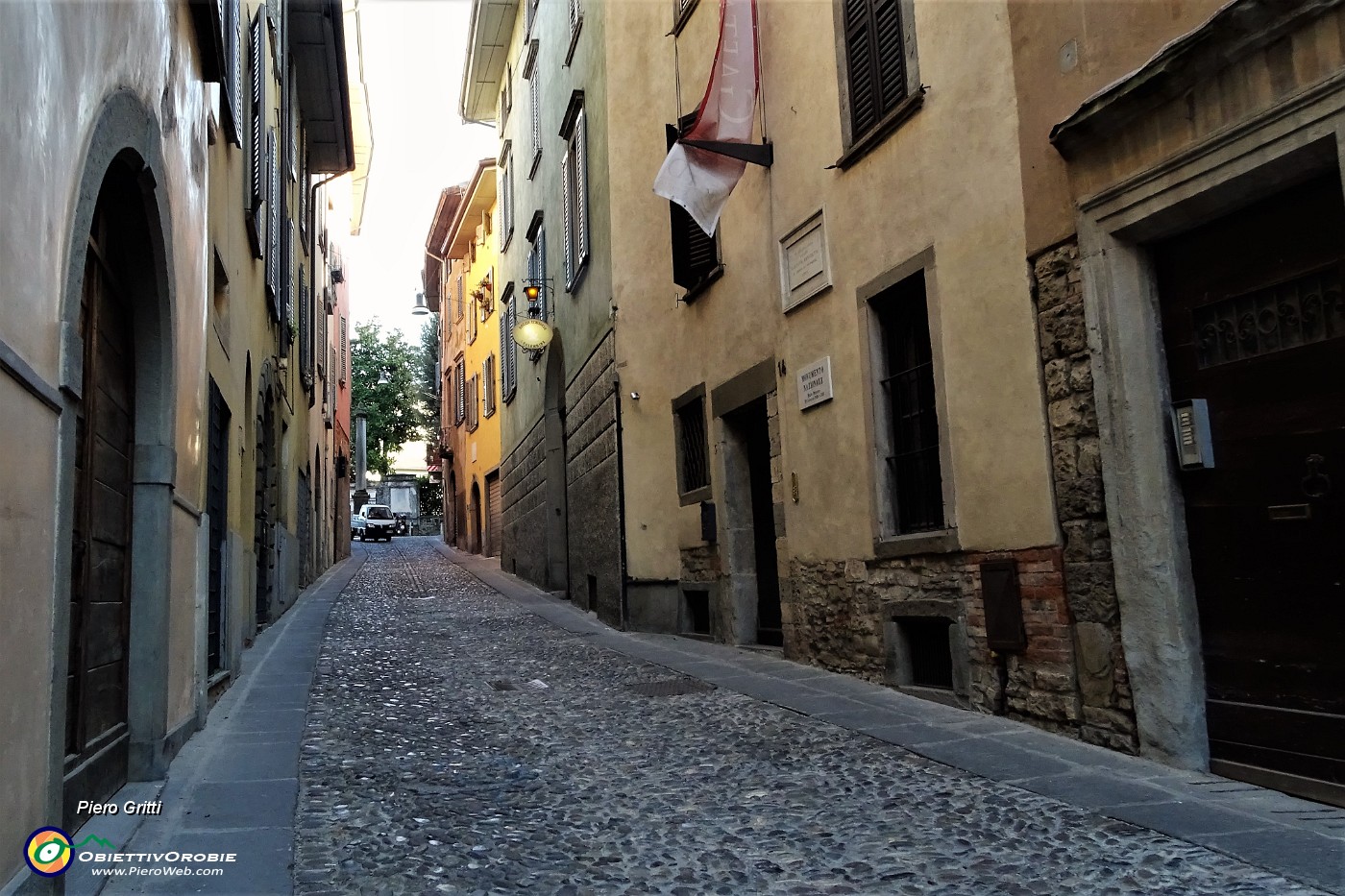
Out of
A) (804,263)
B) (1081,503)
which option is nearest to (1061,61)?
(1081,503)

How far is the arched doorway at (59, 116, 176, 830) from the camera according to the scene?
150 inches

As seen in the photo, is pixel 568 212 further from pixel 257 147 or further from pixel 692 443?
pixel 257 147

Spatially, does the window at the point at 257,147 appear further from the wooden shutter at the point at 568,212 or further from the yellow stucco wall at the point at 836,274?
the wooden shutter at the point at 568,212

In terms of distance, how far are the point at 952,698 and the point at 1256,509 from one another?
230cm

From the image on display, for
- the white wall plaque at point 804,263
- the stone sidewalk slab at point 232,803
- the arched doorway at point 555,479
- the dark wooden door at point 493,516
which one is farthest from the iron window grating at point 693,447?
the dark wooden door at point 493,516

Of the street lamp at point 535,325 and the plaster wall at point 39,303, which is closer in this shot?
the plaster wall at point 39,303

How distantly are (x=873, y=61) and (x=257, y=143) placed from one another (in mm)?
5560

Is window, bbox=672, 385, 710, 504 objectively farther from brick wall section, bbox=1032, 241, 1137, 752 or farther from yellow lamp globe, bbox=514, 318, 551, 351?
yellow lamp globe, bbox=514, 318, 551, 351

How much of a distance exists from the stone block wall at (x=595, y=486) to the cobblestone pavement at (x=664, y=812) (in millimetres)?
5115

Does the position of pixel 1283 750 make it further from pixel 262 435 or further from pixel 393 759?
pixel 262 435

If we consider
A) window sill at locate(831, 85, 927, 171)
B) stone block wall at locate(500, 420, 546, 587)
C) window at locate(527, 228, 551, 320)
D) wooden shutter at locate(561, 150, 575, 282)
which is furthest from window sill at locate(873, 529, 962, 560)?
stone block wall at locate(500, 420, 546, 587)

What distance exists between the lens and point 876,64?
7.13 metres

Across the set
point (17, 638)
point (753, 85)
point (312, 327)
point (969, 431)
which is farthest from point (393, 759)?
point (312, 327)

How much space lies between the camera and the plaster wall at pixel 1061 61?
477 centimetres
